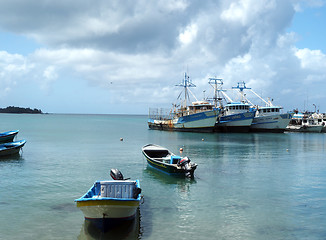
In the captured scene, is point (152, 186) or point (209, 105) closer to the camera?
point (152, 186)

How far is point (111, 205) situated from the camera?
13.1 metres

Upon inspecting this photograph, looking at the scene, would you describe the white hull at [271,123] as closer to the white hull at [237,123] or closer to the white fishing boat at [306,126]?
the white hull at [237,123]

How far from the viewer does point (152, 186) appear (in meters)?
22.6

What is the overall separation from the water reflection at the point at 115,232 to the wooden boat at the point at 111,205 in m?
0.22

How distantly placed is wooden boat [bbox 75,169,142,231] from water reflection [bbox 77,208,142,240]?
0.71ft

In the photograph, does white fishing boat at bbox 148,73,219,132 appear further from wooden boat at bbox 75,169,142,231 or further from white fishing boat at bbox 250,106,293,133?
wooden boat at bbox 75,169,142,231

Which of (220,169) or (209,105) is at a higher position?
(209,105)

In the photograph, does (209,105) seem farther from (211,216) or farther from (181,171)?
(211,216)

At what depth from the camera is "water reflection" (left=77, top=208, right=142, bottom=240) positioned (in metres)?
13.5

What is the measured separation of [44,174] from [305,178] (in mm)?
21630

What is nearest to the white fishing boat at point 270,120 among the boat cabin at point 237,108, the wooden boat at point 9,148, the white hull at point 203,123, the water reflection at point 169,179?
the boat cabin at point 237,108

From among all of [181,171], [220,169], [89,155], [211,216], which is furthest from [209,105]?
[211,216]

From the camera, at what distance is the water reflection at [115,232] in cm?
1349

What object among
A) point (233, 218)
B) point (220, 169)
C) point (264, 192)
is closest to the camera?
point (233, 218)
